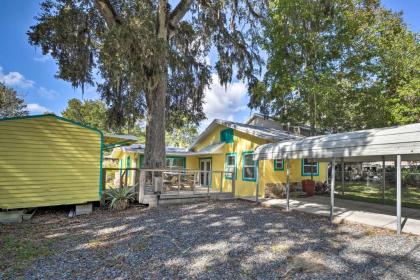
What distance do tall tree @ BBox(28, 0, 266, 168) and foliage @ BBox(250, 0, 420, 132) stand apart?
5.39 feet

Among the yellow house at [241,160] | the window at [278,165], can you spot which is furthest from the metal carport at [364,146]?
the window at [278,165]

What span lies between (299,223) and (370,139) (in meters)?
2.88

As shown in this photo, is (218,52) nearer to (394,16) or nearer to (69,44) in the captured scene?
(69,44)

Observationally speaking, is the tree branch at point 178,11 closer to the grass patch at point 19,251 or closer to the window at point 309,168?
the window at point 309,168

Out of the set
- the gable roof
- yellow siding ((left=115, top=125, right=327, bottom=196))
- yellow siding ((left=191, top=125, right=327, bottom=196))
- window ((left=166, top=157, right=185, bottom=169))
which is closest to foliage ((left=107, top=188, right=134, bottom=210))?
yellow siding ((left=115, top=125, right=327, bottom=196))

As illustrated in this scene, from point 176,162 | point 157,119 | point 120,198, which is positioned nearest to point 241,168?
point 157,119

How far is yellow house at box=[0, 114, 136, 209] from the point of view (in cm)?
705

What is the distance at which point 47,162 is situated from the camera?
299 inches

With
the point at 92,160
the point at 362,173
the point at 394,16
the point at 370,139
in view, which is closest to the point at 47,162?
the point at 92,160

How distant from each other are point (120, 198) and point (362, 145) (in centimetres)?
764

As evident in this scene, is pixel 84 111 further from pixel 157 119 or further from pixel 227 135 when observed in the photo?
pixel 157 119

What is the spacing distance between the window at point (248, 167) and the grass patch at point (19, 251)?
28.2ft

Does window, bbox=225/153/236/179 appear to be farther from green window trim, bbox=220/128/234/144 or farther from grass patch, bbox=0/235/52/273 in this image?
grass patch, bbox=0/235/52/273

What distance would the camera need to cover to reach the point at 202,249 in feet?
15.9
